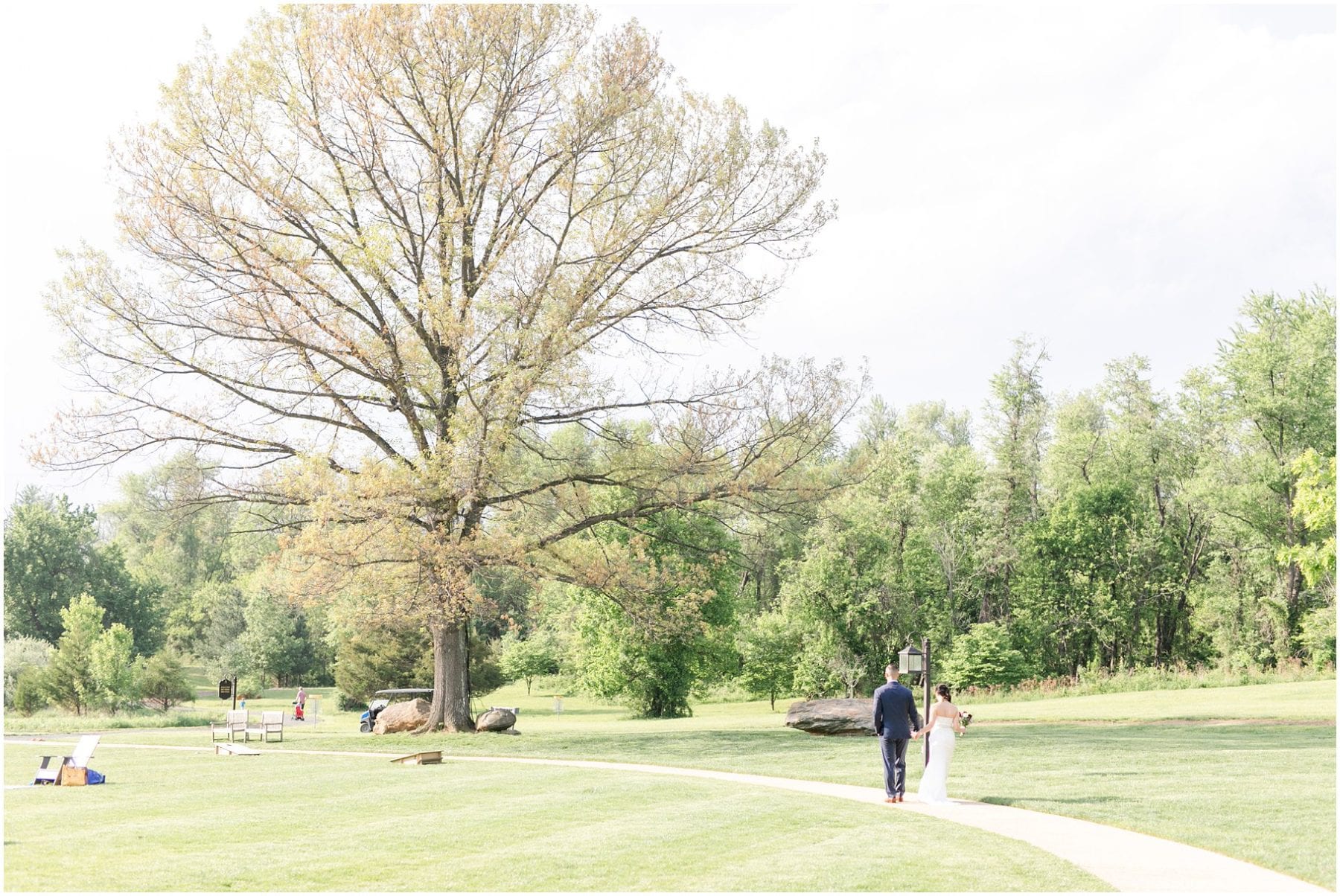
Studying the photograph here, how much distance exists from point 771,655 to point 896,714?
33.1 m

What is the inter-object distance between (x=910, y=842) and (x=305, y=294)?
64.7 ft

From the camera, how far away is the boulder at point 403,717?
30469mm

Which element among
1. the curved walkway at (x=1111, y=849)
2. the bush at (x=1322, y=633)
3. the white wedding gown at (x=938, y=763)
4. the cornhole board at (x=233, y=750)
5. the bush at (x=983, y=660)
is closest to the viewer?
the curved walkway at (x=1111, y=849)

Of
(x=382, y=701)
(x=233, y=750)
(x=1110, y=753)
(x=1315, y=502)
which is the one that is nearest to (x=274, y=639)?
(x=382, y=701)

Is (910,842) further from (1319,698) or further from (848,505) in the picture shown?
(848,505)

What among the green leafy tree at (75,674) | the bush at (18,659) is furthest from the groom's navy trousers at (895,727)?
the bush at (18,659)

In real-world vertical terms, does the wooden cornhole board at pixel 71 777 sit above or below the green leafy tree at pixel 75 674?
below

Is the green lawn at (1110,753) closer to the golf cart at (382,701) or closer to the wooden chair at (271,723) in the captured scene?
the wooden chair at (271,723)

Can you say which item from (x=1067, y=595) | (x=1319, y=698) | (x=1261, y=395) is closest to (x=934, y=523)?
(x=1067, y=595)

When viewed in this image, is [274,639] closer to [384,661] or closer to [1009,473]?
[384,661]

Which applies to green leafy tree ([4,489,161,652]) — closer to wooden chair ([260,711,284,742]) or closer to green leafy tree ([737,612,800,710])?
green leafy tree ([737,612,800,710])

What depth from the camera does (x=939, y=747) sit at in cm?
1545

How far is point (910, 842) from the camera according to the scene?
1170 centimetres

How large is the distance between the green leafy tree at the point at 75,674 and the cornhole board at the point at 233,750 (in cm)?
1828
